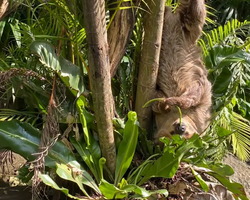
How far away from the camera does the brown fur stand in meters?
2.54

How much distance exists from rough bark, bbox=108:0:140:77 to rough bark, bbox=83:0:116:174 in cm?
30

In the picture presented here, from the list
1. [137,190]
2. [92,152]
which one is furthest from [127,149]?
[137,190]

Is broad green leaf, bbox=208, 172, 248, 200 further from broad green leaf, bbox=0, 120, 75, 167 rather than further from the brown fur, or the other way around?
broad green leaf, bbox=0, 120, 75, 167

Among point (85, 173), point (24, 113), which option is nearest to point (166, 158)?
point (85, 173)

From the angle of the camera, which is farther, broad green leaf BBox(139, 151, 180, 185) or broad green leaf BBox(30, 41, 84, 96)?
broad green leaf BBox(139, 151, 180, 185)

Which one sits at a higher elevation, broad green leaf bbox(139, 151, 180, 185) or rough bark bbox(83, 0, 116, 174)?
rough bark bbox(83, 0, 116, 174)

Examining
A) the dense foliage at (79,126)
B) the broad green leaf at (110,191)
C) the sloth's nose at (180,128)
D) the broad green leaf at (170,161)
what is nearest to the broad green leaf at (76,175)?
the dense foliage at (79,126)

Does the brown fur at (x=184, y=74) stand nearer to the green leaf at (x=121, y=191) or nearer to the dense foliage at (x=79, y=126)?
the dense foliage at (x=79, y=126)

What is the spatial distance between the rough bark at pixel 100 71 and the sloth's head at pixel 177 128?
0.43m

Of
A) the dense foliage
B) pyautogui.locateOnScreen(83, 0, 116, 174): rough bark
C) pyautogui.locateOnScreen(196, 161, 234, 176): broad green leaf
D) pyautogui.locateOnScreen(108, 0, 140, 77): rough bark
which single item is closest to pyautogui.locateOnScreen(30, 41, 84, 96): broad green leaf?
the dense foliage

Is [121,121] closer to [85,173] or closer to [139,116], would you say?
[139,116]

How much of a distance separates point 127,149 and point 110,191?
38 cm

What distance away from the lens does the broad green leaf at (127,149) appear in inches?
91.3

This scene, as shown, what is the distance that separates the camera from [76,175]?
2125 millimetres
